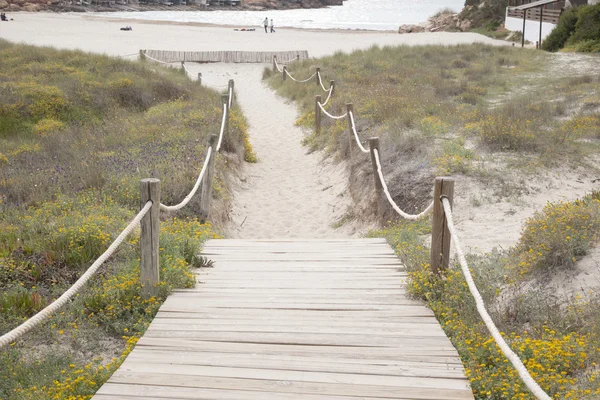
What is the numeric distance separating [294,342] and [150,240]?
1613 mm

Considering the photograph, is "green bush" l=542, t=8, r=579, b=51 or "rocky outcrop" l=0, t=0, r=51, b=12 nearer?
"green bush" l=542, t=8, r=579, b=51

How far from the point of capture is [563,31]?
30.3 m

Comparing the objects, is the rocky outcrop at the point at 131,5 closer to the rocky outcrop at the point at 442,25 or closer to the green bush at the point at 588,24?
the rocky outcrop at the point at 442,25

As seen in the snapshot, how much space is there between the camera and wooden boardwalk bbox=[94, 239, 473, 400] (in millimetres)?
3553

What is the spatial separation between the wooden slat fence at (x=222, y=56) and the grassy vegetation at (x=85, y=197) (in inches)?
536

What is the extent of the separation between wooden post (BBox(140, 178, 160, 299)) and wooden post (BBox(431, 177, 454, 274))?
8.00ft

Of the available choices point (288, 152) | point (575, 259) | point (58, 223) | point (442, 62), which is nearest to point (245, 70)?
point (442, 62)

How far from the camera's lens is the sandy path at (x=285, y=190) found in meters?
10.1

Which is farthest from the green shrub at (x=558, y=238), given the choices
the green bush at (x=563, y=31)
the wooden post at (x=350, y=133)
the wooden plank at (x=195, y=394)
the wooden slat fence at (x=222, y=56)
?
the wooden slat fence at (x=222, y=56)

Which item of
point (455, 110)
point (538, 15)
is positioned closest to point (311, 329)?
point (455, 110)

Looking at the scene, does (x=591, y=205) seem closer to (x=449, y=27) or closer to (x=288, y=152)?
(x=288, y=152)

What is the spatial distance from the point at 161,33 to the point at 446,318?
2078 inches

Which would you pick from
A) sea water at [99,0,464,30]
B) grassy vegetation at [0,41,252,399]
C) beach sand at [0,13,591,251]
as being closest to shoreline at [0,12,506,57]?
beach sand at [0,13,591,251]

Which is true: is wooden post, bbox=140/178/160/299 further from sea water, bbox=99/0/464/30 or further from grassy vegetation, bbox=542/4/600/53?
sea water, bbox=99/0/464/30
